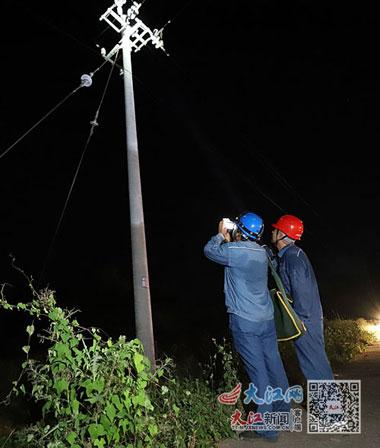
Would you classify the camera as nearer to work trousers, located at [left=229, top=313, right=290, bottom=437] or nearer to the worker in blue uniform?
the worker in blue uniform

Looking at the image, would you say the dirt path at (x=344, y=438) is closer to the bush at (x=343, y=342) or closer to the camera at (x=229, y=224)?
the camera at (x=229, y=224)

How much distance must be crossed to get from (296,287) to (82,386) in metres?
2.65

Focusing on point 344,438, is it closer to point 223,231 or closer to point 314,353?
point 314,353

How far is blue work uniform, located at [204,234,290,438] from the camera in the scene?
14.1ft

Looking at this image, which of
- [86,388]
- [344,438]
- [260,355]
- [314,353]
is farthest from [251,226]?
[86,388]

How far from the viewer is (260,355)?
4.34m

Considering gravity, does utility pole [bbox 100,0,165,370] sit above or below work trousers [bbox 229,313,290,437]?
above

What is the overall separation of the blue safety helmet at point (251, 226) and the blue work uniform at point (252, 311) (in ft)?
0.47

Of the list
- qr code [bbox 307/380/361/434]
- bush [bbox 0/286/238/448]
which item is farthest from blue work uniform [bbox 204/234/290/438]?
bush [bbox 0/286/238/448]

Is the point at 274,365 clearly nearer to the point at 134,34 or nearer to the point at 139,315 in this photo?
the point at 139,315

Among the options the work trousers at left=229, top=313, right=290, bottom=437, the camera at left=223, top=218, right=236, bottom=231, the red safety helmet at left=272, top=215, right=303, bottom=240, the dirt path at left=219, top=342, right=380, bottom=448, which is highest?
the red safety helmet at left=272, top=215, right=303, bottom=240

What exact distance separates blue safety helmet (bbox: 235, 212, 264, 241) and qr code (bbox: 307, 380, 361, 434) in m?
1.72

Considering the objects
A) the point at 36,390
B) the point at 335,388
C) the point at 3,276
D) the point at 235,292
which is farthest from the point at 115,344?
the point at 3,276

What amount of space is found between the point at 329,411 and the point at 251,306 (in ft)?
4.58
